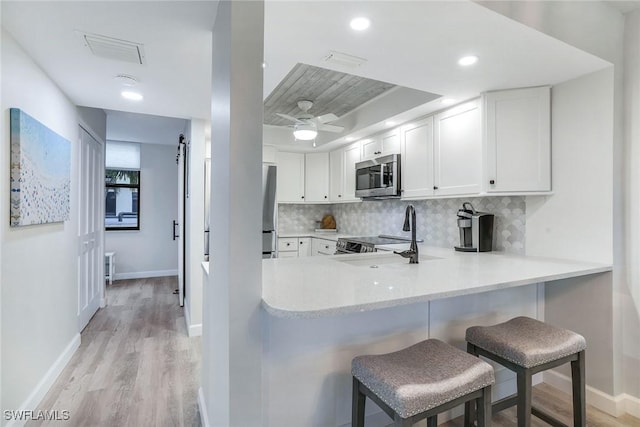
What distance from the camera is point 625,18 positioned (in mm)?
2143

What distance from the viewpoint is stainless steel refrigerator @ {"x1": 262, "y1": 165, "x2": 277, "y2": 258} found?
170 inches

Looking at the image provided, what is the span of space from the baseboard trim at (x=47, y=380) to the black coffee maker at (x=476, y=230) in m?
3.28

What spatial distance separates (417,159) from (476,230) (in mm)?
893

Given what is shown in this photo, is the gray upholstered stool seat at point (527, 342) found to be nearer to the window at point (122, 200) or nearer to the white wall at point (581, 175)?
the white wall at point (581, 175)

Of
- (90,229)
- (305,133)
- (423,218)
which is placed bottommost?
(90,229)

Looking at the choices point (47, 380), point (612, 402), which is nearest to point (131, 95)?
point (47, 380)

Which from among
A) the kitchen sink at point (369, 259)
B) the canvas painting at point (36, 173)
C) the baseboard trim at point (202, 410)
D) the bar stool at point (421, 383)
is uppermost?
the canvas painting at point (36, 173)

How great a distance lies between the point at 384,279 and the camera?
1.70 m

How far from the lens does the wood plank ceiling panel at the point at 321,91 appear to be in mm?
2951

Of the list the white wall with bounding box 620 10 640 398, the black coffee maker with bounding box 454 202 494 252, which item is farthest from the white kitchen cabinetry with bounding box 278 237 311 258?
the white wall with bounding box 620 10 640 398

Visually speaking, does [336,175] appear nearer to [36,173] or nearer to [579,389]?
[36,173]

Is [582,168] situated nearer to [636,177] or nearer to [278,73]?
[636,177]

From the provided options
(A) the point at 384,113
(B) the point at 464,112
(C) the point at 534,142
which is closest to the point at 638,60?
(C) the point at 534,142

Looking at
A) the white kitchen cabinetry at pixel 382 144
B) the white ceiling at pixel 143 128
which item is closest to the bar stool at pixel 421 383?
the white kitchen cabinetry at pixel 382 144
